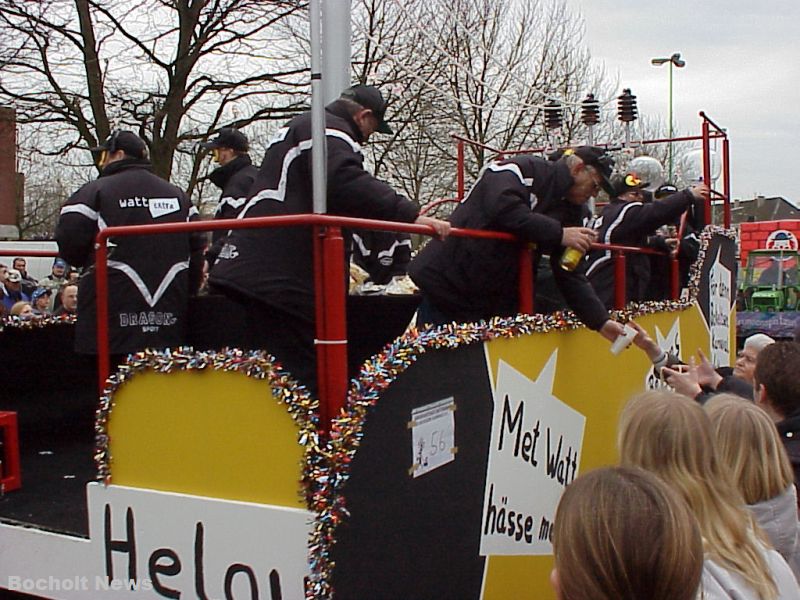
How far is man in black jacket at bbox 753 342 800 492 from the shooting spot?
3.34 metres

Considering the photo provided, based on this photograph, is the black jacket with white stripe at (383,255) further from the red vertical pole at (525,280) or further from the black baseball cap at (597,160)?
the black baseball cap at (597,160)

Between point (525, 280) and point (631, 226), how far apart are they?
7.32ft

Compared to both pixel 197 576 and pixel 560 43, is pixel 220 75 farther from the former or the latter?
pixel 197 576

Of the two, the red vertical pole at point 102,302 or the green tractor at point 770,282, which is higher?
the red vertical pole at point 102,302

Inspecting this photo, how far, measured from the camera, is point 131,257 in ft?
13.5

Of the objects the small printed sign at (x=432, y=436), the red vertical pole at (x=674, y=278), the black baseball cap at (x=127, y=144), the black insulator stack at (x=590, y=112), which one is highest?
the black insulator stack at (x=590, y=112)

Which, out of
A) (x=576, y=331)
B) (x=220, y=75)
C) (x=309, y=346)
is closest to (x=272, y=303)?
(x=309, y=346)

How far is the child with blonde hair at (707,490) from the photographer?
2.18 meters

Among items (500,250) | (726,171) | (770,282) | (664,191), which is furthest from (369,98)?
(770,282)

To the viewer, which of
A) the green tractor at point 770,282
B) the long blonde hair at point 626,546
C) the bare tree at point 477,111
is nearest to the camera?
the long blonde hair at point 626,546

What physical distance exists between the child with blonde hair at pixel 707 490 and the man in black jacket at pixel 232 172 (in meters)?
3.05

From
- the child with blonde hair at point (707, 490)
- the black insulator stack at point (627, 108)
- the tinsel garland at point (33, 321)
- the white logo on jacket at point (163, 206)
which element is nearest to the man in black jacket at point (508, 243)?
the white logo on jacket at point (163, 206)

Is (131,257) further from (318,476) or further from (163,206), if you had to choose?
(318,476)

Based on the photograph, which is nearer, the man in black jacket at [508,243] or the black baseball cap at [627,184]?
the man in black jacket at [508,243]
